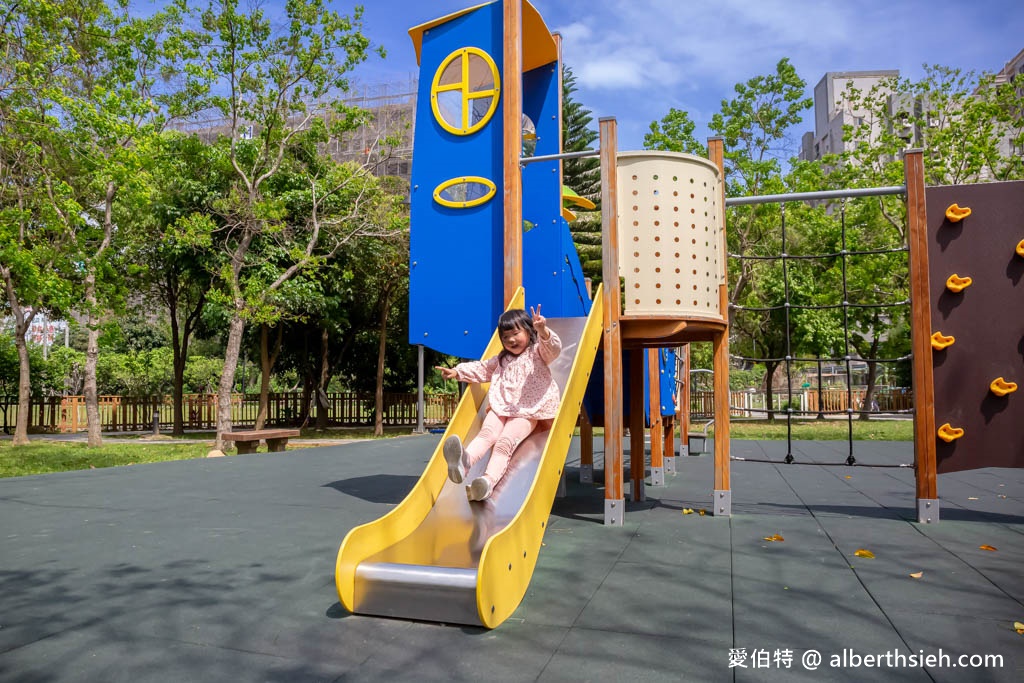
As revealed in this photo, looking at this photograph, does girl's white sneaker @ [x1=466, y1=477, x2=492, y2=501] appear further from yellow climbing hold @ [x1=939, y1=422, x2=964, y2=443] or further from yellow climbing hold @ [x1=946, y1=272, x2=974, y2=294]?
yellow climbing hold @ [x1=946, y1=272, x2=974, y2=294]

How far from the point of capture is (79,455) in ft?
41.8

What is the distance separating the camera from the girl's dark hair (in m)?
4.61

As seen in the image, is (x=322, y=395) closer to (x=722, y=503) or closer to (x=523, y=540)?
(x=722, y=503)

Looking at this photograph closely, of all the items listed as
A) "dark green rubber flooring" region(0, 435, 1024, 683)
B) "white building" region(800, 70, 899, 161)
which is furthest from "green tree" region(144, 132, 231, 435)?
"white building" region(800, 70, 899, 161)

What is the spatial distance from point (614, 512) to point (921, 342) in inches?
112

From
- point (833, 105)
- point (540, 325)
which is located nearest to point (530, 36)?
point (540, 325)

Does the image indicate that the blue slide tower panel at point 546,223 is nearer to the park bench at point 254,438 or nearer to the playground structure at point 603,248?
the playground structure at point 603,248

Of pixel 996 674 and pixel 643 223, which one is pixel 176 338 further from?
pixel 996 674

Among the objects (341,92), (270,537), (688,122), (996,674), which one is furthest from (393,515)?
(688,122)

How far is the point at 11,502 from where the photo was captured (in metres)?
6.47

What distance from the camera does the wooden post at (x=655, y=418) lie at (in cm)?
768

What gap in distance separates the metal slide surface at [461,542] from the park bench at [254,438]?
886 cm

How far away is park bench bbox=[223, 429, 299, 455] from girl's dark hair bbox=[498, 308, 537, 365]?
892 cm

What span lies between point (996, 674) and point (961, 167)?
21.4m
